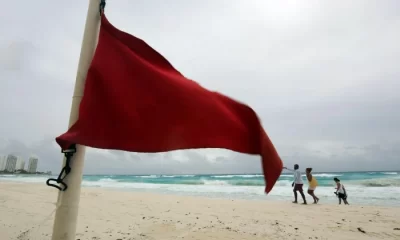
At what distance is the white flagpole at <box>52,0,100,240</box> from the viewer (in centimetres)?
159

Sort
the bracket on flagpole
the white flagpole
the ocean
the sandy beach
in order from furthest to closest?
the ocean → the sandy beach → the bracket on flagpole → the white flagpole

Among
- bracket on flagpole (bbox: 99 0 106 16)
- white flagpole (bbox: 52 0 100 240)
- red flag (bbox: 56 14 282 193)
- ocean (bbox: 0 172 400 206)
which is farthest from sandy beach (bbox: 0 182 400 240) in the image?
ocean (bbox: 0 172 400 206)

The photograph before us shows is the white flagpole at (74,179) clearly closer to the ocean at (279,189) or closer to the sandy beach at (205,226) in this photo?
the sandy beach at (205,226)

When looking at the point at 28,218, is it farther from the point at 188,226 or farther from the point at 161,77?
the point at 161,77

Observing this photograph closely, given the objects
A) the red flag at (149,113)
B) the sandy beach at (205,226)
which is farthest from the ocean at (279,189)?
the red flag at (149,113)

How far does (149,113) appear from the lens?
1726 millimetres

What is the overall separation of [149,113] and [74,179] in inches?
24.3

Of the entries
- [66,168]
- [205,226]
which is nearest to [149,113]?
[66,168]

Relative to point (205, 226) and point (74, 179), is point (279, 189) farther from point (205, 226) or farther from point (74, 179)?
point (74, 179)

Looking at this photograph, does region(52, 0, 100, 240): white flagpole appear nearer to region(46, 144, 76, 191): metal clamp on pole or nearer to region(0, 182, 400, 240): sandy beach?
region(46, 144, 76, 191): metal clamp on pole

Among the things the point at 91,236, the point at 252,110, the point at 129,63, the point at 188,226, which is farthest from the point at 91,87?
the point at 188,226

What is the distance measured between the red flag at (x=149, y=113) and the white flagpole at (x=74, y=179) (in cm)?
10

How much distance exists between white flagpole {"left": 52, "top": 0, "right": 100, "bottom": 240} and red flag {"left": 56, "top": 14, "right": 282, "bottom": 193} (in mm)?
97

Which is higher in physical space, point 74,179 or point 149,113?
point 149,113
